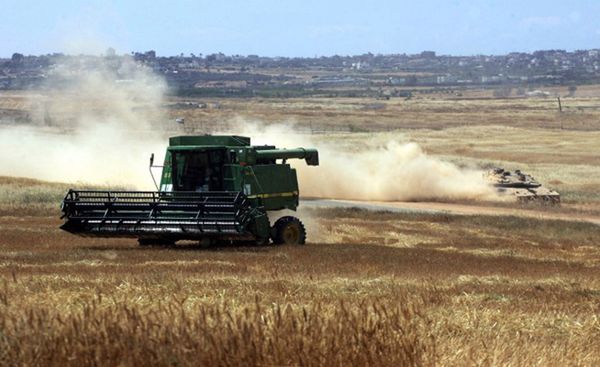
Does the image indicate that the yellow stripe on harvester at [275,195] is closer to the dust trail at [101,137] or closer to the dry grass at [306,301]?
the dry grass at [306,301]

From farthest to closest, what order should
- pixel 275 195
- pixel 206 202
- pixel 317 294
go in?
1. pixel 275 195
2. pixel 206 202
3. pixel 317 294

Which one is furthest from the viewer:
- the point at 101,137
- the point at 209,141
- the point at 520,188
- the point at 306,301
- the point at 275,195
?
the point at 101,137

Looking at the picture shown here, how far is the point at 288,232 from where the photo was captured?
32125mm

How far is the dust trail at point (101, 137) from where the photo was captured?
210 feet

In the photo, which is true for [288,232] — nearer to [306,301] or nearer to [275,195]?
[275,195]

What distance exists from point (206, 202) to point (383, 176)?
3401 cm

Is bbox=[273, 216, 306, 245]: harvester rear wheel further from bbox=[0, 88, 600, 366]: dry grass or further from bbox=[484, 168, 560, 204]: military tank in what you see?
bbox=[484, 168, 560, 204]: military tank

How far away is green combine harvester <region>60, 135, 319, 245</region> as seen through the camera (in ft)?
97.4

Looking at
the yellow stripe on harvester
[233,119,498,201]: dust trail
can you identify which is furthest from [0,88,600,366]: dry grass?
[233,119,498,201]: dust trail

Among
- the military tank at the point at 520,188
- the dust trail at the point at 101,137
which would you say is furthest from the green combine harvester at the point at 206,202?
the military tank at the point at 520,188

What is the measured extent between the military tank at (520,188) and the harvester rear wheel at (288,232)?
93.5 ft

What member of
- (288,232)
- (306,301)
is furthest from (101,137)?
(306,301)

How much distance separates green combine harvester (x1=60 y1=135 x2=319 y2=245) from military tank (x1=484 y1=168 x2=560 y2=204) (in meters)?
26.7

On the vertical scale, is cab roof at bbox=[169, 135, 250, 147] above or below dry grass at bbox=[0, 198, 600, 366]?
above
